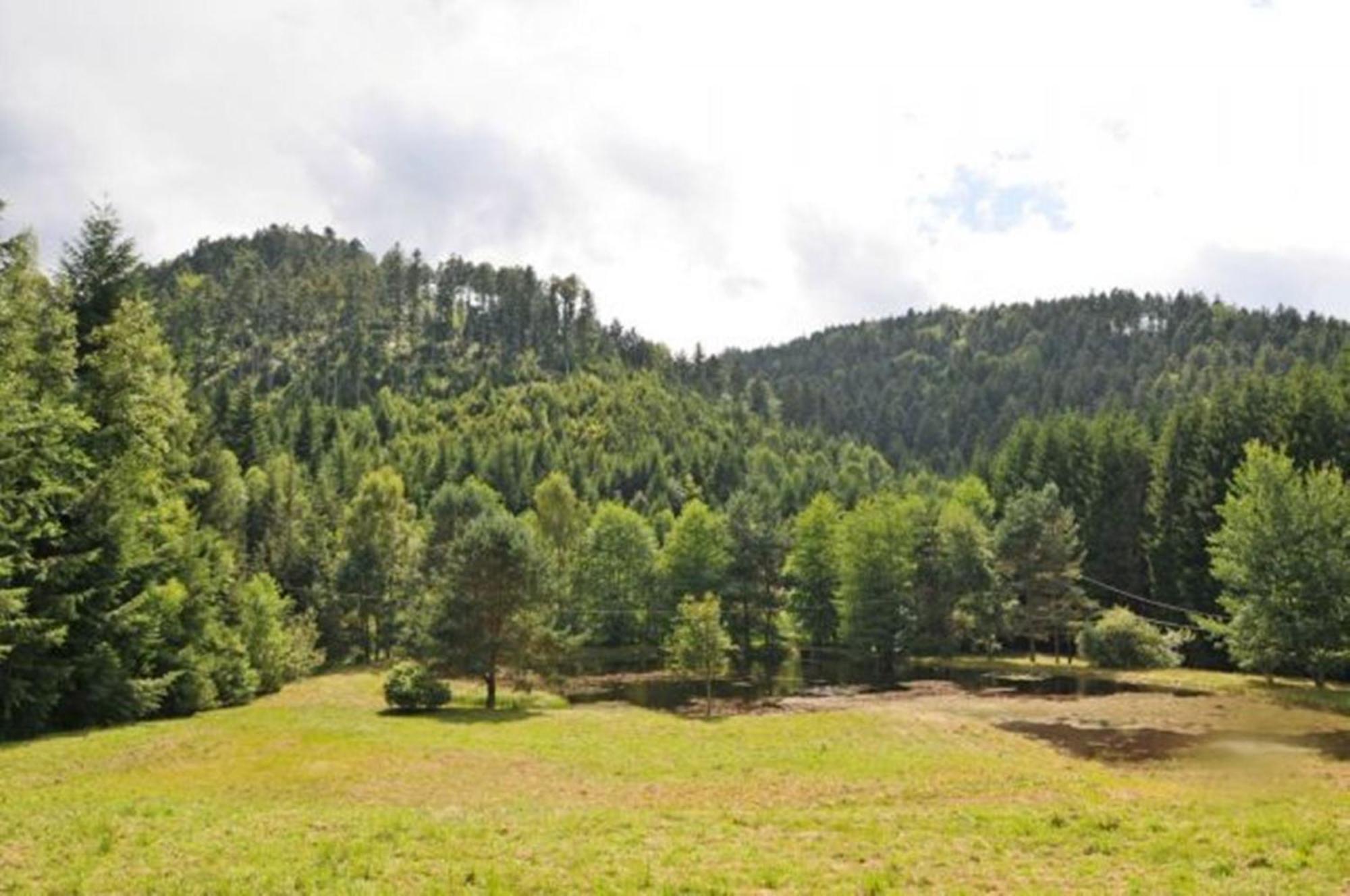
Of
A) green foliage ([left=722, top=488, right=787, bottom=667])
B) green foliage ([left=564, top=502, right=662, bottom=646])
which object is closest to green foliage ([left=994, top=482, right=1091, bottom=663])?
green foliage ([left=722, top=488, right=787, bottom=667])

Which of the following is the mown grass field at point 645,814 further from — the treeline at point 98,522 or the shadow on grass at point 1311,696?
the shadow on grass at point 1311,696

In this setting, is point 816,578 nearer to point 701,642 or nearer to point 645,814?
point 701,642

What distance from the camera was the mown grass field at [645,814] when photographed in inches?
682

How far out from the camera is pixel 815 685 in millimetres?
74000

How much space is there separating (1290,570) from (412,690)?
55682mm

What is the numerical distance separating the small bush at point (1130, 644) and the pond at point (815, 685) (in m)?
5.43

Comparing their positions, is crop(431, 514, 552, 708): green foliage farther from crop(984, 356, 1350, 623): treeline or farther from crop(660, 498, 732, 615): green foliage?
crop(984, 356, 1350, 623): treeline

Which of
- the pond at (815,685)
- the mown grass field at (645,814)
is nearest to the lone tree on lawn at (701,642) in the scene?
the pond at (815,685)

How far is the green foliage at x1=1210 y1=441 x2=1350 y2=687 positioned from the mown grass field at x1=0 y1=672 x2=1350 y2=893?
2951 centimetres

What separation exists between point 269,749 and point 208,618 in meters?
16.2

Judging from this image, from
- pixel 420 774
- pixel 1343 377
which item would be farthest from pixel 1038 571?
pixel 420 774

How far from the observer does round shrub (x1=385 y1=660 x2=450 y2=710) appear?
53.3m

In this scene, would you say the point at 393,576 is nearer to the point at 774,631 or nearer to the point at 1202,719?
the point at 774,631

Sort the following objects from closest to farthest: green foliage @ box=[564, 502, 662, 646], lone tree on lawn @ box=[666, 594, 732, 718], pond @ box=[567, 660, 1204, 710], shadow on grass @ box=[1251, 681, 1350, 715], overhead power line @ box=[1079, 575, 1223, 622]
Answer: shadow on grass @ box=[1251, 681, 1350, 715] → lone tree on lawn @ box=[666, 594, 732, 718] → pond @ box=[567, 660, 1204, 710] → overhead power line @ box=[1079, 575, 1223, 622] → green foliage @ box=[564, 502, 662, 646]
